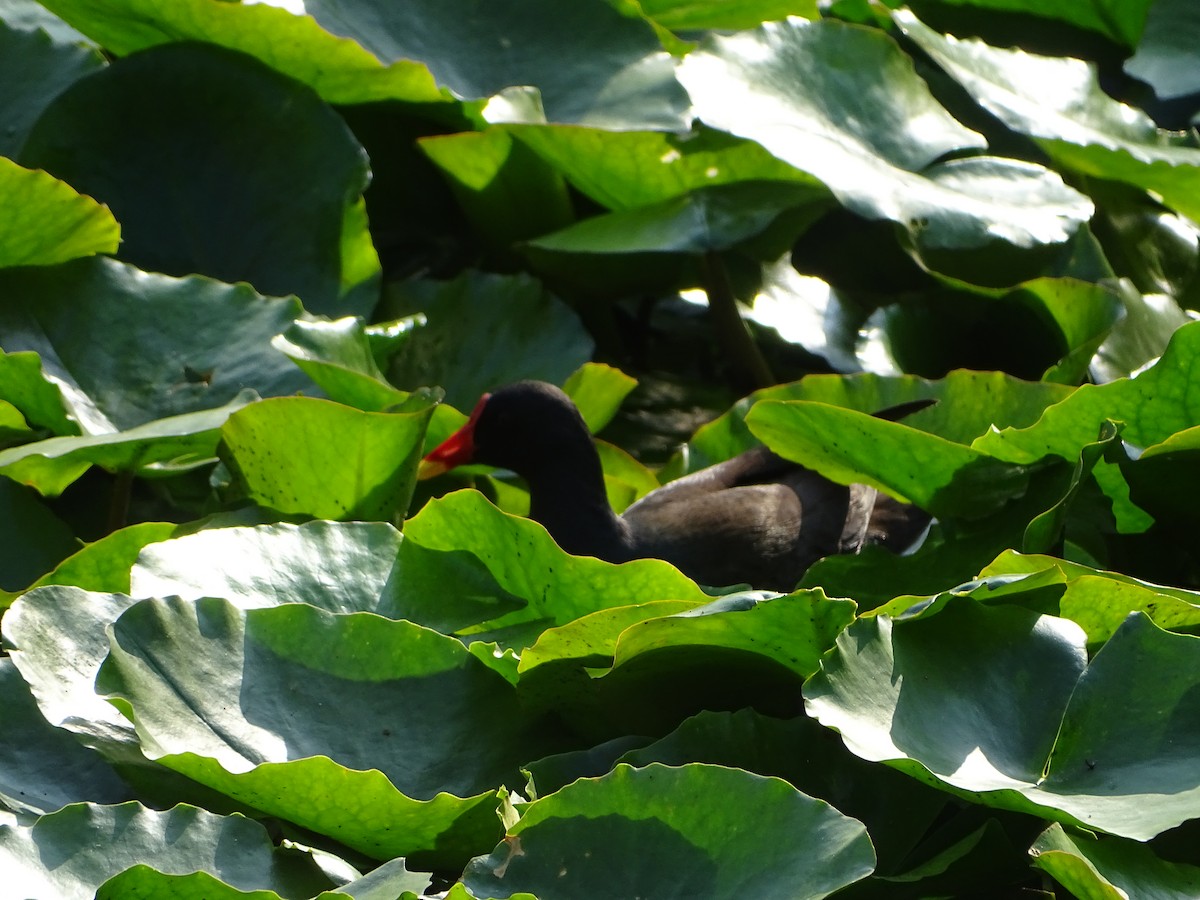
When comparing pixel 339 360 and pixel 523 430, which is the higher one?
pixel 339 360

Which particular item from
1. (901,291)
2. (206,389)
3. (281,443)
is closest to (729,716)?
(281,443)

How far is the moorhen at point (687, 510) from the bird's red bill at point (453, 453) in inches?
1.1

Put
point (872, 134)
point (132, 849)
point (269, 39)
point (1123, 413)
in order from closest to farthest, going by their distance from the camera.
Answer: point (132, 849)
point (1123, 413)
point (269, 39)
point (872, 134)

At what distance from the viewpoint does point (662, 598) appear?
3.58ft

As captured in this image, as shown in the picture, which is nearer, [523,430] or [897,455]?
[897,455]

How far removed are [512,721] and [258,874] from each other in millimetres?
227

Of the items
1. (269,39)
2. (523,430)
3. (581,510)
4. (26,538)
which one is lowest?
(581,510)

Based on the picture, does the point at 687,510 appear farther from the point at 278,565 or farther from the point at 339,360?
the point at 278,565

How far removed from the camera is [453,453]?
65.7 inches

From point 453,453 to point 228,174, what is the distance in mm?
377

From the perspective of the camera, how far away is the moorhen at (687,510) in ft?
5.68

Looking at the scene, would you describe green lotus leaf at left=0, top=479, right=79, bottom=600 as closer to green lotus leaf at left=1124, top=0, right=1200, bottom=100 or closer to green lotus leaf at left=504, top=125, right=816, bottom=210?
green lotus leaf at left=504, top=125, right=816, bottom=210

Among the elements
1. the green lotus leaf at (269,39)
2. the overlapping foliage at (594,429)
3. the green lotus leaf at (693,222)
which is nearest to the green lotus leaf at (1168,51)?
the overlapping foliage at (594,429)

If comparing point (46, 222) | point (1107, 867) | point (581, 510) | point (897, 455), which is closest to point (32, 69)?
point (46, 222)
